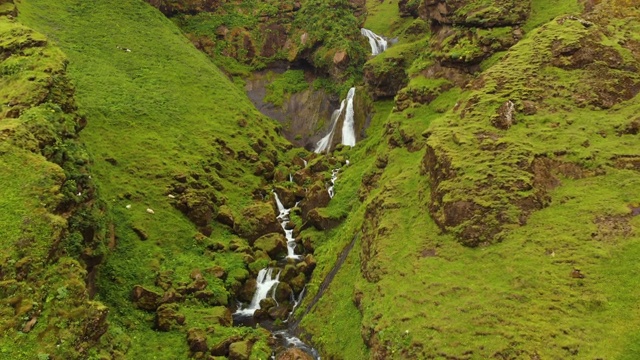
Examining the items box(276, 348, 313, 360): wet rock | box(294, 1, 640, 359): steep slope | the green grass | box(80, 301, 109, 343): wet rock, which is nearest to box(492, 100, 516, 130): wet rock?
box(294, 1, 640, 359): steep slope

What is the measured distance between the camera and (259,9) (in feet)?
282

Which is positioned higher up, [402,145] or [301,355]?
[402,145]

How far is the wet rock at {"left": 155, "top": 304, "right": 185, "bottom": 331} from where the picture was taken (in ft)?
93.6

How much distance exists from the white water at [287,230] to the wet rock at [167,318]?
11488 millimetres

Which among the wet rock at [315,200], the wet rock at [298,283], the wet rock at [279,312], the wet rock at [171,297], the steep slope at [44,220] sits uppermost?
the steep slope at [44,220]

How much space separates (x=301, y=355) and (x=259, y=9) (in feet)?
240

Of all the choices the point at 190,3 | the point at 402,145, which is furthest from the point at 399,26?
the point at 402,145

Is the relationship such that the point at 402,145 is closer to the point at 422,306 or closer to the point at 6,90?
the point at 422,306

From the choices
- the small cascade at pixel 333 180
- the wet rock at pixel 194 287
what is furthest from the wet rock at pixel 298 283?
the small cascade at pixel 333 180

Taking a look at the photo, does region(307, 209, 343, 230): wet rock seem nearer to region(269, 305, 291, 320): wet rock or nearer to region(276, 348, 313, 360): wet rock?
region(269, 305, 291, 320): wet rock

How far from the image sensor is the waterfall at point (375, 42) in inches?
3076

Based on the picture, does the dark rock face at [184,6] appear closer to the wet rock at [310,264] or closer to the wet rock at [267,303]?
the wet rock at [310,264]

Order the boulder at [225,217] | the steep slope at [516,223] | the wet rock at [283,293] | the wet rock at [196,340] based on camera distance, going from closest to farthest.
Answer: the steep slope at [516,223], the wet rock at [196,340], the wet rock at [283,293], the boulder at [225,217]

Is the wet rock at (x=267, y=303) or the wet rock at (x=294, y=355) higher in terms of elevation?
the wet rock at (x=294, y=355)
